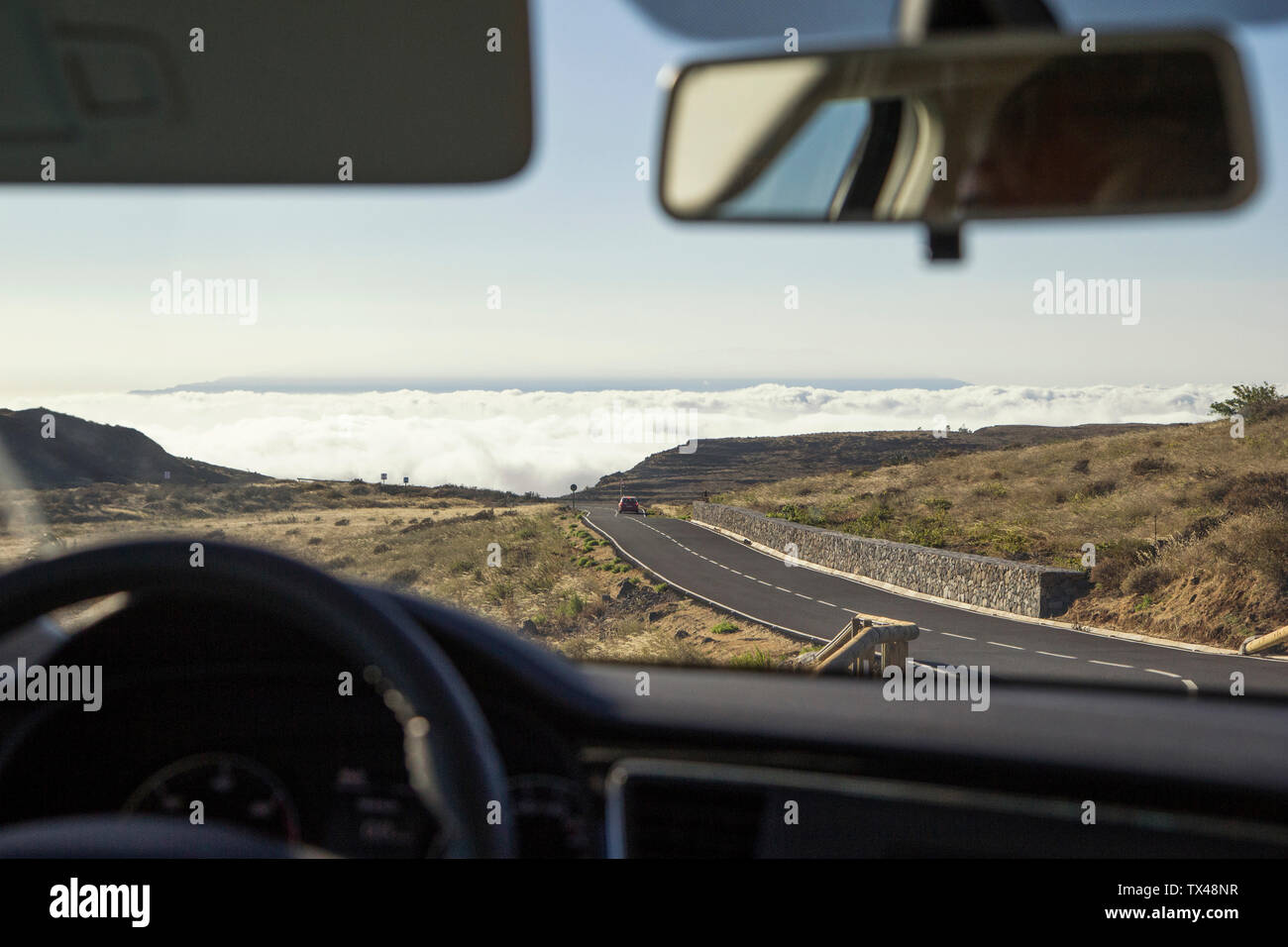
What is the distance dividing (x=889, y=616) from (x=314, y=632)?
9.13 meters

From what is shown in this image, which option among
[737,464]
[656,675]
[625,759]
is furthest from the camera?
[737,464]

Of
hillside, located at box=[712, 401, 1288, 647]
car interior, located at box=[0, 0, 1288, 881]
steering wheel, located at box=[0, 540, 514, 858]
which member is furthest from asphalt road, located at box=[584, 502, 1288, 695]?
steering wheel, located at box=[0, 540, 514, 858]

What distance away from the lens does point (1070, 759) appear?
1.80 m

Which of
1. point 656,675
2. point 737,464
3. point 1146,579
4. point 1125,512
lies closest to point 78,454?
point 656,675

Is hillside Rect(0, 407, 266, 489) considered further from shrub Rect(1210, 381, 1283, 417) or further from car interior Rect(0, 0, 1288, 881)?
shrub Rect(1210, 381, 1283, 417)

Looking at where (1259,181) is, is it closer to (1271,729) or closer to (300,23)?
(1271,729)

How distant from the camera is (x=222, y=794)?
2.06m

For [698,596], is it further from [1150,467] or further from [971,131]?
[1150,467]

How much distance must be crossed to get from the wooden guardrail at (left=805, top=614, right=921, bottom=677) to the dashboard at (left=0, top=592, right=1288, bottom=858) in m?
0.95

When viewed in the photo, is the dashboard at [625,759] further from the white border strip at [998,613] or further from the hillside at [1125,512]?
the hillside at [1125,512]

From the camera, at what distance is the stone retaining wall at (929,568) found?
10648 mm

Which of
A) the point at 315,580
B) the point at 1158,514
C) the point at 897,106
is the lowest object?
the point at 1158,514
